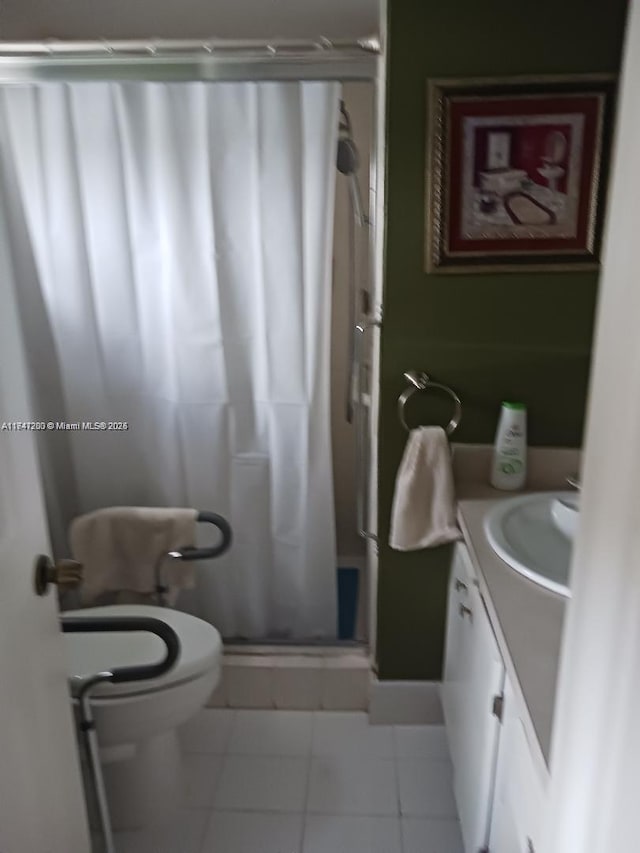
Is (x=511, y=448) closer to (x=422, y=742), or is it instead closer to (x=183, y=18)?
(x=422, y=742)

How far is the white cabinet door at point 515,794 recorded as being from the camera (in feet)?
3.22

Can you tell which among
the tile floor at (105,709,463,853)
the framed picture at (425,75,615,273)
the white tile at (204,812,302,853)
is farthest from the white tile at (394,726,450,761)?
the framed picture at (425,75,615,273)

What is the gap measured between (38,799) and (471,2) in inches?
68.2

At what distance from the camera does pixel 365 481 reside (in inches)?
81.6

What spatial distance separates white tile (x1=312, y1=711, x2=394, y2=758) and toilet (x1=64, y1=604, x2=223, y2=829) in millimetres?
423

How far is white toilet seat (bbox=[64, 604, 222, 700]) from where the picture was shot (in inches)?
64.2

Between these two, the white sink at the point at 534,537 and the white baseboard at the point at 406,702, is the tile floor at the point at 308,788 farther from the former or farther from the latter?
the white sink at the point at 534,537

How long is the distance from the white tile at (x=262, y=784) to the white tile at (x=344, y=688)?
22cm

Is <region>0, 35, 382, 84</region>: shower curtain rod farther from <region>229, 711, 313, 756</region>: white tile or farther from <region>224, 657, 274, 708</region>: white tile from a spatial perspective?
<region>229, 711, 313, 756</region>: white tile

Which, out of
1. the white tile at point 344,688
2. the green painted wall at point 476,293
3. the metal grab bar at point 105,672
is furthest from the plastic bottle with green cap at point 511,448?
the metal grab bar at point 105,672

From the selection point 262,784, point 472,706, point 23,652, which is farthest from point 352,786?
point 23,652

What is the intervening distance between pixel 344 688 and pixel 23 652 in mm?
1306

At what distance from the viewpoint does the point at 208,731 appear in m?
2.09

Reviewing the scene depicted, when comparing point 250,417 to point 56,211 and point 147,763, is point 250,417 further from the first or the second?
point 147,763
